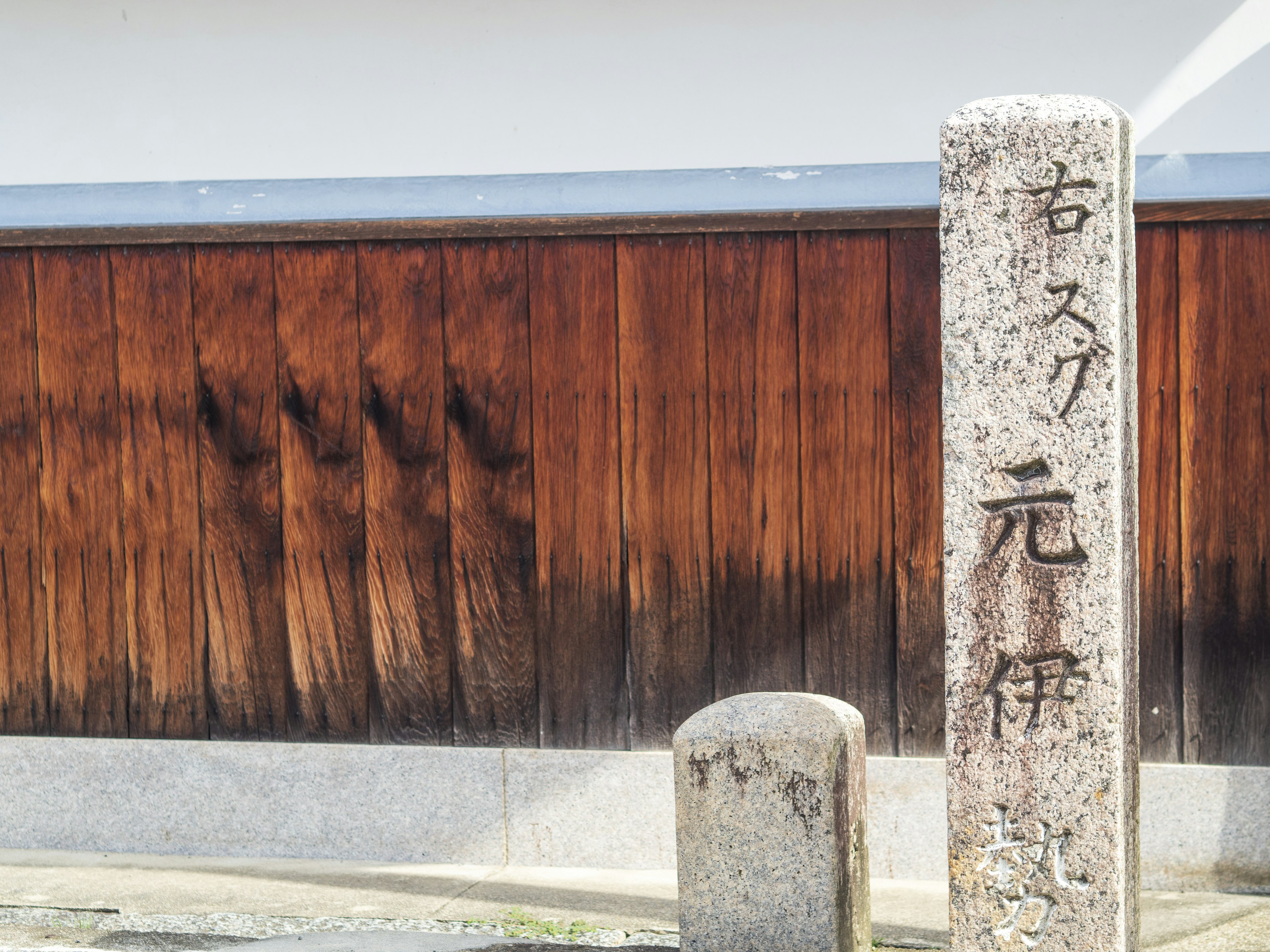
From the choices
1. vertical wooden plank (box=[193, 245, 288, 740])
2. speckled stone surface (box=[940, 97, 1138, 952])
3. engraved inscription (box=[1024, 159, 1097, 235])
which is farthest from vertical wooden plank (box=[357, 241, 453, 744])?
engraved inscription (box=[1024, 159, 1097, 235])

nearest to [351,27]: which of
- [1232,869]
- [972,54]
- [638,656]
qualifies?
[972,54]

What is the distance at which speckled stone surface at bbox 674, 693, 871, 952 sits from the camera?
4160 millimetres

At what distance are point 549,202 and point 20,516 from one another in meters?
3.00

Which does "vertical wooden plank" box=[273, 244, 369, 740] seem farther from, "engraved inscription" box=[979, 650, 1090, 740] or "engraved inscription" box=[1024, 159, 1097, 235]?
"engraved inscription" box=[1024, 159, 1097, 235]

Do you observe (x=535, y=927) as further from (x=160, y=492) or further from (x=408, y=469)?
(x=160, y=492)

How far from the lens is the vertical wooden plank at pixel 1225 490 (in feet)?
17.0

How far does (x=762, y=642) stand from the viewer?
5578mm

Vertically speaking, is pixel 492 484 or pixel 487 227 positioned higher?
pixel 487 227

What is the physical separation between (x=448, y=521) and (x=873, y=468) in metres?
1.94

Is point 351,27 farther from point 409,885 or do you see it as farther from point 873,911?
point 873,911

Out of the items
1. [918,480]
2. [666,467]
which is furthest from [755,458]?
[918,480]

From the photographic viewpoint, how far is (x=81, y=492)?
5996 mm

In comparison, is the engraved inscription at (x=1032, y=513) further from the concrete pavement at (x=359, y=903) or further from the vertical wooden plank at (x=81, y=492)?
the vertical wooden plank at (x=81, y=492)

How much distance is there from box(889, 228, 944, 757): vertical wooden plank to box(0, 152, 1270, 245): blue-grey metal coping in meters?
0.25
